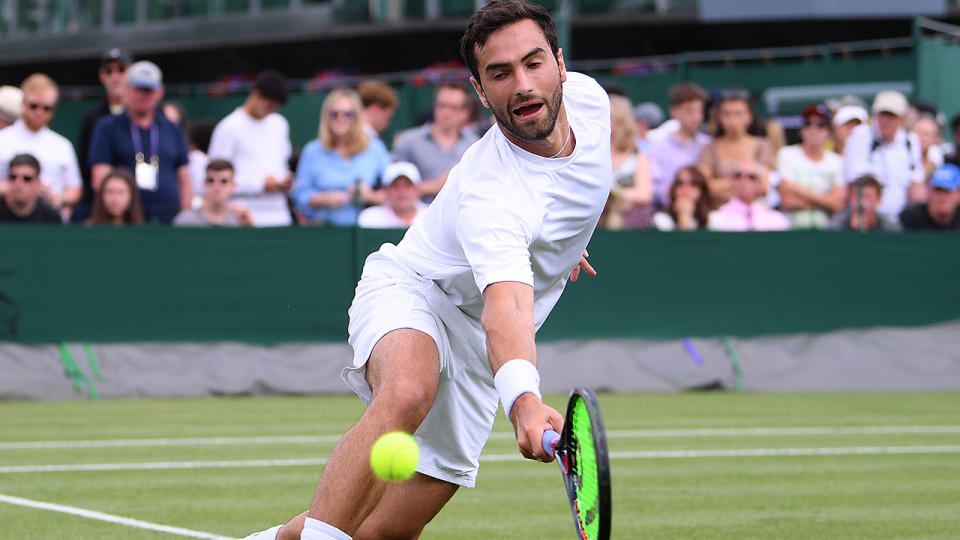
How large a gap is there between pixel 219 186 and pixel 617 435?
409 centimetres

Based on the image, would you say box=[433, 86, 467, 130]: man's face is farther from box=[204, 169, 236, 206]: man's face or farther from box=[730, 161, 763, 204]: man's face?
box=[730, 161, 763, 204]: man's face

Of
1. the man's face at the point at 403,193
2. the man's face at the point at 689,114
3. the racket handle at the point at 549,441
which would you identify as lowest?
the man's face at the point at 403,193

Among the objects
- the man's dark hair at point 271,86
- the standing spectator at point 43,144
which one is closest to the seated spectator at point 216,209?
the man's dark hair at point 271,86

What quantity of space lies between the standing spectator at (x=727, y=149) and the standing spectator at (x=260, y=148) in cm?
350

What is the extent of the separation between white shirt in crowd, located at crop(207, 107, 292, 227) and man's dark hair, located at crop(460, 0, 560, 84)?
7620mm

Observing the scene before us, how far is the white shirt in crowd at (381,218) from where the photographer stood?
12.0 m

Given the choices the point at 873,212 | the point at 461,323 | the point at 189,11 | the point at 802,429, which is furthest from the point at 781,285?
the point at 189,11

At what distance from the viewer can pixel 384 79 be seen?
21219 mm

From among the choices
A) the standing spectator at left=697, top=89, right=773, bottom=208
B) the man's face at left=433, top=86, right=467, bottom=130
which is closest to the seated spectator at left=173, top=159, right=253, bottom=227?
the man's face at left=433, top=86, right=467, bottom=130

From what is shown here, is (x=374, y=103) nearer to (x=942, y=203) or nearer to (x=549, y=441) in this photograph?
(x=942, y=203)

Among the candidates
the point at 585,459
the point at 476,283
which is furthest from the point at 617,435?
the point at 585,459

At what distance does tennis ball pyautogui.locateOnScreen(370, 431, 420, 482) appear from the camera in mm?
4238

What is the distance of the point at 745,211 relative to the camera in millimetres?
12758

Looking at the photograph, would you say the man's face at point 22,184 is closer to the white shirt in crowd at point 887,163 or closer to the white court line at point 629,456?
the white court line at point 629,456
